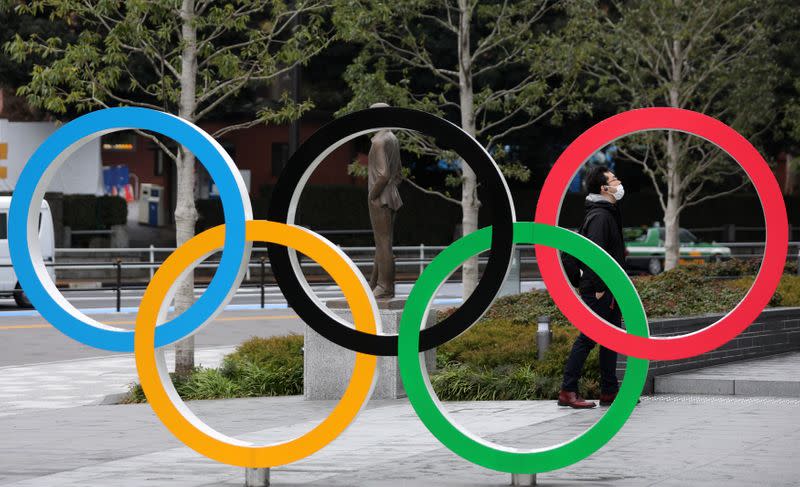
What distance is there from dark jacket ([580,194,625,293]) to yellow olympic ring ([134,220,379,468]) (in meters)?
3.24

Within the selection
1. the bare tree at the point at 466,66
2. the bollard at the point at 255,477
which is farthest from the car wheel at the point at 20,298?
the bollard at the point at 255,477

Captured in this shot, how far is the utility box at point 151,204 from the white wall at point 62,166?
5558 mm

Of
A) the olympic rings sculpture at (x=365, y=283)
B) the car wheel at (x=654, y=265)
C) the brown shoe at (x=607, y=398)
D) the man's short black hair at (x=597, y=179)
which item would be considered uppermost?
the man's short black hair at (x=597, y=179)

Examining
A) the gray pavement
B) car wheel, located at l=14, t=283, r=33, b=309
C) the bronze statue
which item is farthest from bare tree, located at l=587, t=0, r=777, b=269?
the bronze statue

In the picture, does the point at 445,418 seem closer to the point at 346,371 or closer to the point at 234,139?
the point at 346,371

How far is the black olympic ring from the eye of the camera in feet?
25.5

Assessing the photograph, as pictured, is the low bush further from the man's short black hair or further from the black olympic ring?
the black olympic ring

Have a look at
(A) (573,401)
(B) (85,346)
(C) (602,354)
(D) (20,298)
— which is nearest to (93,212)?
(D) (20,298)

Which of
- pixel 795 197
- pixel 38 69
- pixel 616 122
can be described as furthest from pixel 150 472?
pixel 795 197

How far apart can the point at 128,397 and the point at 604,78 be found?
15.7 m

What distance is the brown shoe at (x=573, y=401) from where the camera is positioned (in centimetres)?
1134

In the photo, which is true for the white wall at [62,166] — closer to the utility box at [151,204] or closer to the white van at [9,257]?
the utility box at [151,204]

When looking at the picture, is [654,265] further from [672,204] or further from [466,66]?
[466,66]

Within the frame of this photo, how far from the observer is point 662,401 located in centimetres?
1202
